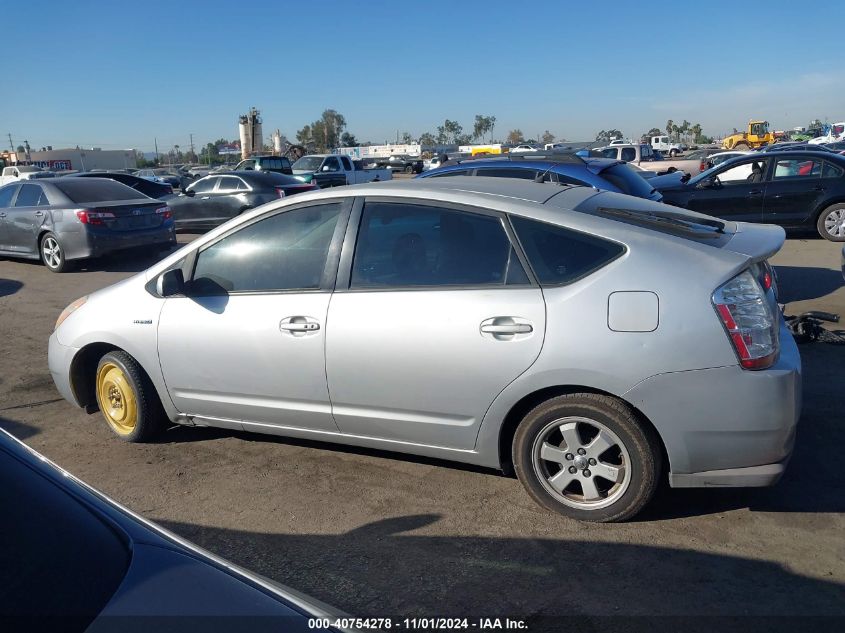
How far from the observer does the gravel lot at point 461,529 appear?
311 centimetres

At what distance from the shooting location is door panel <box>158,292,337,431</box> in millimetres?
4129

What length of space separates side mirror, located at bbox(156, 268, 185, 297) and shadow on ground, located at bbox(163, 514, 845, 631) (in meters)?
1.50

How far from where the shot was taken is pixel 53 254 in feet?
39.1

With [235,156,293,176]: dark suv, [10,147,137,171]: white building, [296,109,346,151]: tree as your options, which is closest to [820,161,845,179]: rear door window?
[235,156,293,176]: dark suv

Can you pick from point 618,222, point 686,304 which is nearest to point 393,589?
point 686,304

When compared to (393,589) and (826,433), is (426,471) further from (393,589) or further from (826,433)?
(826,433)

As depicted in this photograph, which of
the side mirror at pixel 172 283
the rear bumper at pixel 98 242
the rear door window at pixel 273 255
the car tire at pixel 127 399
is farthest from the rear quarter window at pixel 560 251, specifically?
the rear bumper at pixel 98 242

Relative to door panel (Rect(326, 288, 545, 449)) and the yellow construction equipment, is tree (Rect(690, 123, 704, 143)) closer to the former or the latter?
the yellow construction equipment

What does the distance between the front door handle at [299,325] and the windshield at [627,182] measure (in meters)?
5.98

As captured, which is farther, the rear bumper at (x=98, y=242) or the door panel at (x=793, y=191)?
the door panel at (x=793, y=191)

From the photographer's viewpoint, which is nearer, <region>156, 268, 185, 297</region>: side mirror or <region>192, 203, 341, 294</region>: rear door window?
<region>192, 203, 341, 294</region>: rear door window

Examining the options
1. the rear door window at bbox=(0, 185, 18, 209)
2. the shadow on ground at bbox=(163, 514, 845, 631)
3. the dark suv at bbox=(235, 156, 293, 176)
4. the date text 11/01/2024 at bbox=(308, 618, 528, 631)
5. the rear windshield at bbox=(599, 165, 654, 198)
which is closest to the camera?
the date text 11/01/2024 at bbox=(308, 618, 528, 631)

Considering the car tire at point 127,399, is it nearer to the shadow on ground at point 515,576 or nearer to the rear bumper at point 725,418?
the shadow on ground at point 515,576

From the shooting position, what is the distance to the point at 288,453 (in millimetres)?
4723
